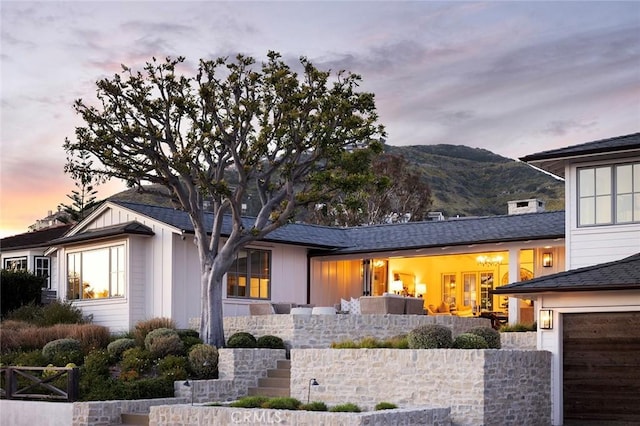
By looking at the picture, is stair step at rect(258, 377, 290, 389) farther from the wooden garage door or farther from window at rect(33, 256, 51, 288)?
window at rect(33, 256, 51, 288)

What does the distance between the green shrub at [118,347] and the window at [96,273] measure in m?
3.66

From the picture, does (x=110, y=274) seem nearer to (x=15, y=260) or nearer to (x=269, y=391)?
(x=269, y=391)

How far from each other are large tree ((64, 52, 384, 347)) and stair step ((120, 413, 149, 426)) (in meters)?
3.81

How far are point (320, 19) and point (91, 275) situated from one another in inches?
369

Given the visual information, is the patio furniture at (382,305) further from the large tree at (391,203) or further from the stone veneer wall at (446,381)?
the large tree at (391,203)

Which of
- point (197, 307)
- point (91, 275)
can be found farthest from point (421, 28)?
point (91, 275)

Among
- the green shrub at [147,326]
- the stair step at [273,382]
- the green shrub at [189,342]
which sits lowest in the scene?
the stair step at [273,382]

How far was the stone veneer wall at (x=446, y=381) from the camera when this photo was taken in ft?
52.7

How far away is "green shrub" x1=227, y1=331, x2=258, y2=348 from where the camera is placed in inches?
809

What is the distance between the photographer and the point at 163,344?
20.3 m

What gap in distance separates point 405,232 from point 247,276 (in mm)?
5213

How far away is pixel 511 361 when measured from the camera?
16.5 metres

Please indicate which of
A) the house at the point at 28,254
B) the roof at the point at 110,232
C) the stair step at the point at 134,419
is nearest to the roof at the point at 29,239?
the house at the point at 28,254

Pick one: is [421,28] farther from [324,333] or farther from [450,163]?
[450,163]
